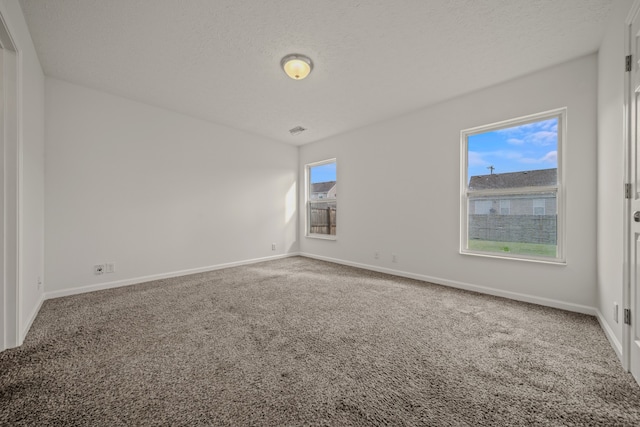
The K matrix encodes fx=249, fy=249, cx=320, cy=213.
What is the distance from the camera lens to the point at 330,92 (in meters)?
3.21

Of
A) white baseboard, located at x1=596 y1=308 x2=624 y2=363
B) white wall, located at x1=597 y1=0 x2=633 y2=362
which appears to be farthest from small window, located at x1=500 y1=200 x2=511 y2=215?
white baseboard, located at x1=596 y1=308 x2=624 y2=363

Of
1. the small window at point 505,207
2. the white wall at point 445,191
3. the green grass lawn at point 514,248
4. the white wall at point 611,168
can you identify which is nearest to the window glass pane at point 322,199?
the white wall at point 445,191

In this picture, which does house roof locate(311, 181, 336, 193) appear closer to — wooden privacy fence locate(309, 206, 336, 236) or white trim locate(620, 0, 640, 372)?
wooden privacy fence locate(309, 206, 336, 236)

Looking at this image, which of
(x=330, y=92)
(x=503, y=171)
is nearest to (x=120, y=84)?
(x=330, y=92)

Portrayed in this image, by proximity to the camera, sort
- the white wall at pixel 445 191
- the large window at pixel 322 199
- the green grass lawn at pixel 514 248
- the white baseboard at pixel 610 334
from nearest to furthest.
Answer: the white baseboard at pixel 610 334
the white wall at pixel 445 191
the green grass lawn at pixel 514 248
the large window at pixel 322 199

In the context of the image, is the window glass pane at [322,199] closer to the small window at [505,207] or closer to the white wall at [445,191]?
the white wall at [445,191]

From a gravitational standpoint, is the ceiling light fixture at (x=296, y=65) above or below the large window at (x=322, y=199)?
above

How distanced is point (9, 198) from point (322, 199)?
4.21 m

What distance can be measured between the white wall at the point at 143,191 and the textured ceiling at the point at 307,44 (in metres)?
0.45

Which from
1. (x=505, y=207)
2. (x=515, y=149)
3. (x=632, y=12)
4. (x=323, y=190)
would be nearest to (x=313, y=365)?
(x=505, y=207)

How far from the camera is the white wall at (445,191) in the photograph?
8.07ft

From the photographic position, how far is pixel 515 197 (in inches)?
116

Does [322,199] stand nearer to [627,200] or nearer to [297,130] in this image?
[297,130]

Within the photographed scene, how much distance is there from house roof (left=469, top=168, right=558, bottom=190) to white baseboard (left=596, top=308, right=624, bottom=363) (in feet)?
4.40
